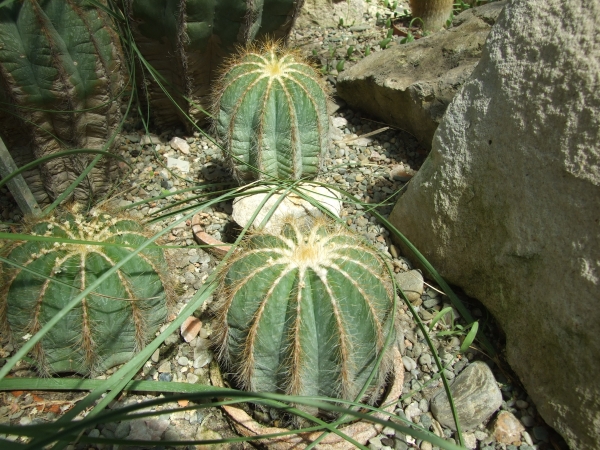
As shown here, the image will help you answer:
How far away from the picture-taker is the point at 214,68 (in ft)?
7.98

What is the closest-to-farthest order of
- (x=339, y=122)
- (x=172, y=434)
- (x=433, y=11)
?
(x=172, y=434)
(x=339, y=122)
(x=433, y=11)

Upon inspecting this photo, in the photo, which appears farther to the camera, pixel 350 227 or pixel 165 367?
pixel 350 227

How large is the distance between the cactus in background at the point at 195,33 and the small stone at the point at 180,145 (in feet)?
0.30

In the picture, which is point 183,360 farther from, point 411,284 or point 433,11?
point 433,11

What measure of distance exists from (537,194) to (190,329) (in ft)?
3.66

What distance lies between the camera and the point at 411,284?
72.8 inches

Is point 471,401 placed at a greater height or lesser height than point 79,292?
lesser

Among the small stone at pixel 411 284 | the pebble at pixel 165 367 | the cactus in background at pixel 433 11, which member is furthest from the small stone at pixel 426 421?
the cactus in background at pixel 433 11

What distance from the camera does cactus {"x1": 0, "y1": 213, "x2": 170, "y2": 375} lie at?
1.33 m

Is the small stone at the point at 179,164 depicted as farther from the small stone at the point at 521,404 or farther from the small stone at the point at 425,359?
the small stone at the point at 521,404

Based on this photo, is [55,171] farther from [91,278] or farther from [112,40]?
[91,278]

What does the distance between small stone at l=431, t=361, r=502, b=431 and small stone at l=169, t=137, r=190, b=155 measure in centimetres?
161

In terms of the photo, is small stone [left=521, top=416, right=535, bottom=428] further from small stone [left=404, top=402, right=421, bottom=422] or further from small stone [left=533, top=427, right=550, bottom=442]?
small stone [left=404, top=402, right=421, bottom=422]

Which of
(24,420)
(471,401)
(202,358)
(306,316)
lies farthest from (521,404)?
(24,420)
